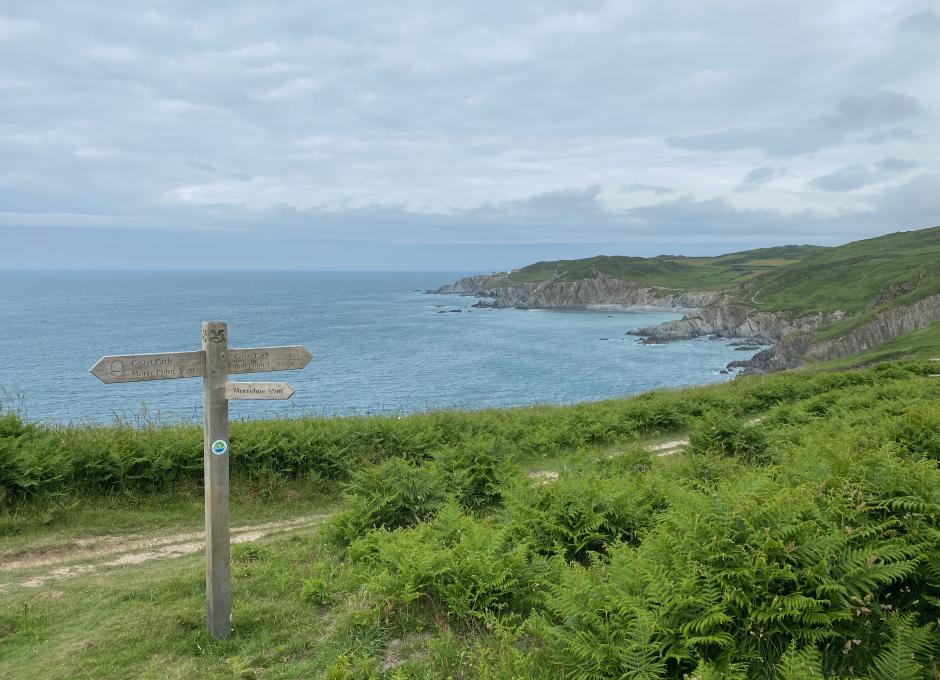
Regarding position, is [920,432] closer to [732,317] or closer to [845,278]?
[732,317]

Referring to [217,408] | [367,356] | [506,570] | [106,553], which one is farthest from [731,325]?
[217,408]

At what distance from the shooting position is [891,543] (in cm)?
481

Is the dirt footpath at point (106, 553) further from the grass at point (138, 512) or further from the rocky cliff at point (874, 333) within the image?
the rocky cliff at point (874, 333)

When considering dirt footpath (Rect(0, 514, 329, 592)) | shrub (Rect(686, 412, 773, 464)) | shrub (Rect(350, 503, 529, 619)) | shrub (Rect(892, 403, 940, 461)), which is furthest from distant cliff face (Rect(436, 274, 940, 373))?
shrub (Rect(350, 503, 529, 619))

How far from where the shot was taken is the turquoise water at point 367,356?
5456 centimetres

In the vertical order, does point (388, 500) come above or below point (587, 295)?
above

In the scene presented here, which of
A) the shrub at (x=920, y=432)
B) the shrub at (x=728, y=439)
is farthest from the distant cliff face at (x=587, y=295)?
the shrub at (x=920, y=432)

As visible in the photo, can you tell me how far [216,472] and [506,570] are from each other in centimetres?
320

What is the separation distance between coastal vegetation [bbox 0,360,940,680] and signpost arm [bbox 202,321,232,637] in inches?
13.3

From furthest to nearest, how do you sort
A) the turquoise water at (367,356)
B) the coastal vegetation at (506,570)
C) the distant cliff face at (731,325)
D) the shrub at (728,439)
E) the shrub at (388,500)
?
the distant cliff face at (731,325), the turquoise water at (367,356), the shrub at (728,439), the shrub at (388,500), the coastal vegetation at (506,570)

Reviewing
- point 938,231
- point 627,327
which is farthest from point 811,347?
point 938,231

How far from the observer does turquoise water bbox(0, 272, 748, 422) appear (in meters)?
54.6

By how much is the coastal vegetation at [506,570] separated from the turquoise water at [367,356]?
4.21 meters

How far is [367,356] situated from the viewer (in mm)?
84188
